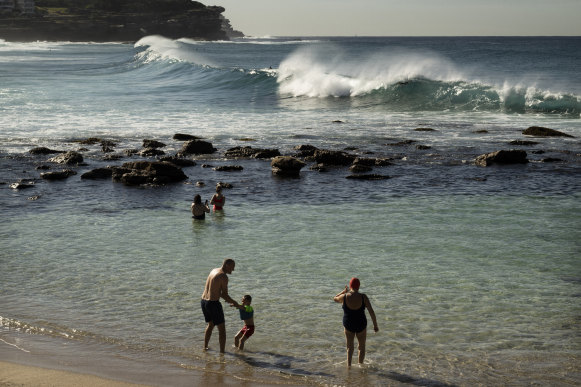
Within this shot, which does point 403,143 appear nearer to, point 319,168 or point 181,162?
point 319,168

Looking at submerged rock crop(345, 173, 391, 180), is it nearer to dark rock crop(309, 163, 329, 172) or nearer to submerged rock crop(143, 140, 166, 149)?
dark rock crop(309, 163, 329, 172)

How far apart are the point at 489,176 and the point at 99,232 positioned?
14.5 m

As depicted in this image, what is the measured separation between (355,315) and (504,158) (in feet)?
63.3

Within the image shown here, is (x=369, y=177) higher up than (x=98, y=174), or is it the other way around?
(x=369, y=177)

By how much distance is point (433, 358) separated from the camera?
11539mm

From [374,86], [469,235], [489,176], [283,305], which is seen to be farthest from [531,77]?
[283,305]

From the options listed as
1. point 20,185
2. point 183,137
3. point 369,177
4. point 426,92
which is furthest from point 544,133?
point 20,185

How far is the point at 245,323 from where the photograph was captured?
11.8 metres

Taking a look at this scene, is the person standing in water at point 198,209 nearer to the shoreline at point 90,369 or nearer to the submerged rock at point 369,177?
the submerged rock at point 369,177

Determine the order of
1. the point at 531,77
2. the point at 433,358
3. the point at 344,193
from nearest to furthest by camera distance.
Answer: the point at 433,358 < the point at 344,193 < the point at 531,77

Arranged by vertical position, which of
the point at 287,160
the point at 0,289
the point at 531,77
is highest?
the point at 531,77

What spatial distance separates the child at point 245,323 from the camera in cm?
1159

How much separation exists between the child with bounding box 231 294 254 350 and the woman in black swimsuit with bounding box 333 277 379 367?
1.51m

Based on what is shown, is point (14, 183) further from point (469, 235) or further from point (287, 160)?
point (469, 235)
